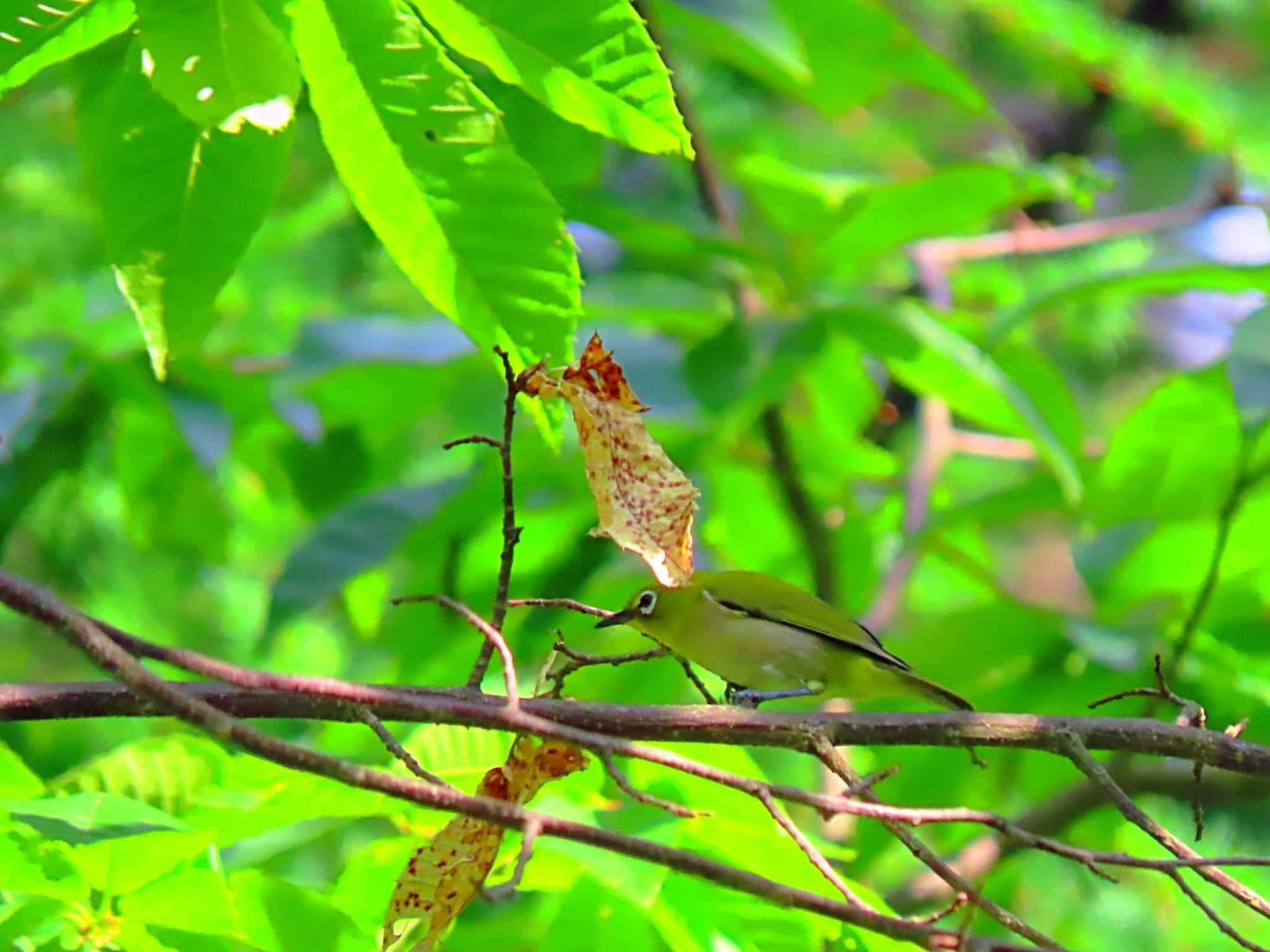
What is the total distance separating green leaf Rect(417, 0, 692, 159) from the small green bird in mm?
571

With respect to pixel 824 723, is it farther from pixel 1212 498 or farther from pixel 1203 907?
pixel 1212 498

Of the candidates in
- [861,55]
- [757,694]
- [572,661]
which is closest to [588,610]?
[572,661]

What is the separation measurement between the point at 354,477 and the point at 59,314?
112 cm

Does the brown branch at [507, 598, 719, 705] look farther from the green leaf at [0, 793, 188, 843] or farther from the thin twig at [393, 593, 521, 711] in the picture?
the green leaf at [0, 793, 188, 843]

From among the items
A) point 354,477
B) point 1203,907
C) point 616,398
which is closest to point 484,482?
point 354,477

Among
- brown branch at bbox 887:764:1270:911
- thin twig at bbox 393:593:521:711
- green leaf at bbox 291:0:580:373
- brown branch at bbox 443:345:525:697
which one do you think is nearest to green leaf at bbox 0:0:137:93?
green leaf at bbox 291:0:580:373

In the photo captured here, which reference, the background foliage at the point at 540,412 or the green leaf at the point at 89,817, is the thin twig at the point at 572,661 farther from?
the green leaf at the point at 89,817

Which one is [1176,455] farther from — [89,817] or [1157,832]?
[89,817]

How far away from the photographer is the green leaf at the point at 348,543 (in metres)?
1.70

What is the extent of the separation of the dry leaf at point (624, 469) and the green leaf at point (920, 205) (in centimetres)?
109

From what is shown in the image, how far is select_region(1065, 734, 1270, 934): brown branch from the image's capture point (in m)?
0.77

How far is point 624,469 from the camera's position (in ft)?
2.90

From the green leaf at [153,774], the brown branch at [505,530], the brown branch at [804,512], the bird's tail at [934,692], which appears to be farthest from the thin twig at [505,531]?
the brown branch at [804,512]

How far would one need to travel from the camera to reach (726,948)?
93cm
